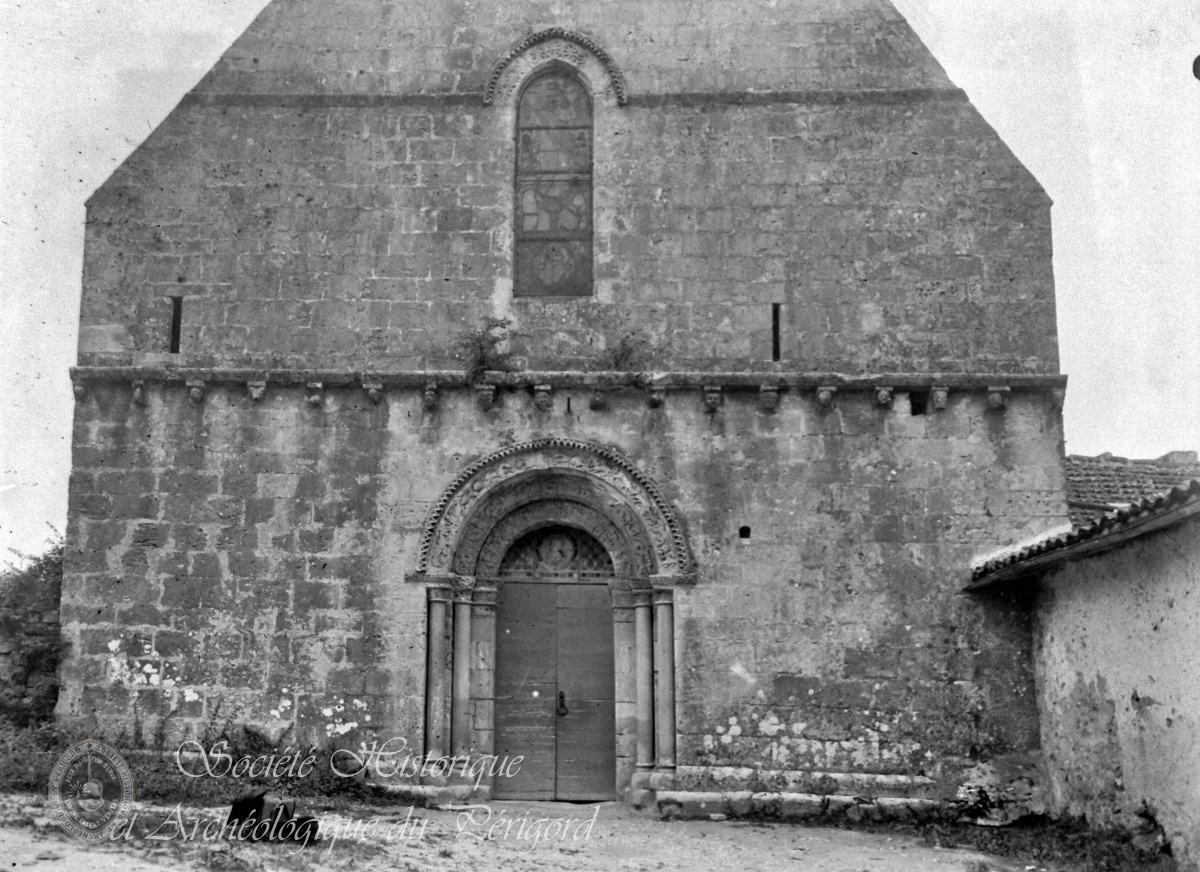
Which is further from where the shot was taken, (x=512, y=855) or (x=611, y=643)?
(x=611, y=643)

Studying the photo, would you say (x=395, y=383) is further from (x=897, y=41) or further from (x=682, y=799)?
(x=897, y=41)

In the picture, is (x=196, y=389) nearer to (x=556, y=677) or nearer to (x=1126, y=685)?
(x=556, y=677)

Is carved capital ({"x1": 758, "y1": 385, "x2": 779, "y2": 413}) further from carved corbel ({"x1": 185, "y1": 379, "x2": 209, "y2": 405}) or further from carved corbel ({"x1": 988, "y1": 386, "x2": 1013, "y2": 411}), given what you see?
carved corbel ({"x1": 185, "y1": 379, "x2": 209, "y2": 405})

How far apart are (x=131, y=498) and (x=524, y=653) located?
418 cm

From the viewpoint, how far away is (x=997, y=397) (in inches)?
491

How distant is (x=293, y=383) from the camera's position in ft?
41.8

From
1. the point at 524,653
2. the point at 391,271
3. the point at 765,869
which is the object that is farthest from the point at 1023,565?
the point at 391,271

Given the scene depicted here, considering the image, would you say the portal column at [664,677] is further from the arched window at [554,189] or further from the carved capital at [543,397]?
the arched window at [554,189]

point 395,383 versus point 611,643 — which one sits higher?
point 395,383

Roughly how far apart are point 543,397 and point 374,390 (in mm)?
1676

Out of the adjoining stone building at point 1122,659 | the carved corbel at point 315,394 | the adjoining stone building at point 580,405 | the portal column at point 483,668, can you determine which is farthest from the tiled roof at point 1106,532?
the carved corbel at point 315,394

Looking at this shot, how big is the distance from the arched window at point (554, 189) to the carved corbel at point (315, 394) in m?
2.18

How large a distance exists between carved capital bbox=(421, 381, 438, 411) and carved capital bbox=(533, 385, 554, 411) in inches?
38.6

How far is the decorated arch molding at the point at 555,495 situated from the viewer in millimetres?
12461
